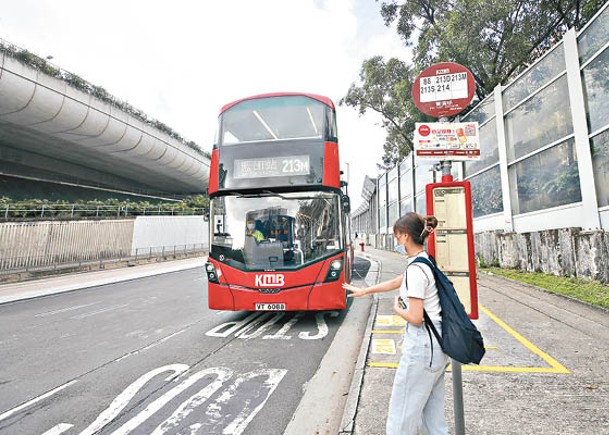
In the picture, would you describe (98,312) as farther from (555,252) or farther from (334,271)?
(555,252)

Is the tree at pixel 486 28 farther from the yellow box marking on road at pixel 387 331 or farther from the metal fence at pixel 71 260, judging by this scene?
the metal fence at pixel 71 260

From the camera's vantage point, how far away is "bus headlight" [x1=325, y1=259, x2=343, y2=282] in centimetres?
588

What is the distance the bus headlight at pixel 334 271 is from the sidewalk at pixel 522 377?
1051mm

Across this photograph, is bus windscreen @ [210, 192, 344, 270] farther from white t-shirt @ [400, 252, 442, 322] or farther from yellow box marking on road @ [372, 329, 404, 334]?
white t-shirt @ [400, 252, 442, 322]

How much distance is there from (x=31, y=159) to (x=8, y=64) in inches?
450

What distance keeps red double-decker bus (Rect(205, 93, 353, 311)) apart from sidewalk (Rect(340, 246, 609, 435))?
4.90ft

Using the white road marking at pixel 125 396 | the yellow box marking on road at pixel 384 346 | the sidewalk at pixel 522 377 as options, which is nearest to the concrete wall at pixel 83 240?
the white road marking at pixel 125 396

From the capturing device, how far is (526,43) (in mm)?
16203

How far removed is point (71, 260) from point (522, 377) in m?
24.0

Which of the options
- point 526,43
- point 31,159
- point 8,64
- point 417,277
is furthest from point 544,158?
point 31,159

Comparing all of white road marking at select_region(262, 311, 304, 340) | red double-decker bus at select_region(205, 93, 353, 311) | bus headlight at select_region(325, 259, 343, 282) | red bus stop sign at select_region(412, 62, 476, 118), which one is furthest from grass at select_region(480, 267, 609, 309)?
red bus stop sign at select_region(412, 62, 476, 118)

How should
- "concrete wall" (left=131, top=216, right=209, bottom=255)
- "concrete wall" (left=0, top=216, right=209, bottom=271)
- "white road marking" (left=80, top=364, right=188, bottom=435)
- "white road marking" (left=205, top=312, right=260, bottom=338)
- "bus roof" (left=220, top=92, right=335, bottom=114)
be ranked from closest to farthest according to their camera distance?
"white road marking" (left=80, top=364, right=188, bottom=435) → "white road marking" (left=205, top=312, right=260, bottom=338) → "bus roof" (left=220, top=92, right=335, bottom=114) → "concrete wall" (left=0, top=216, right=209, bottom=271) → "concrete wall" (left=131, top=216, right=209, bottom=255)

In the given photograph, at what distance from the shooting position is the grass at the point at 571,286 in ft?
21.7

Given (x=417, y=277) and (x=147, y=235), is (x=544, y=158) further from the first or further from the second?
(x=147, y=235)
